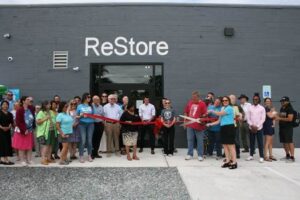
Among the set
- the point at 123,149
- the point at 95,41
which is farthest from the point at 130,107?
the point at 95,41

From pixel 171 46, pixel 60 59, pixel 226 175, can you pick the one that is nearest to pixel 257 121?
pixel 226 175

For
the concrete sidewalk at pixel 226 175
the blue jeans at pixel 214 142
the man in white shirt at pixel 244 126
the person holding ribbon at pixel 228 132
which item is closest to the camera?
the concrete sidewalk at pixel 226 175

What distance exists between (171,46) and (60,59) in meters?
3.81

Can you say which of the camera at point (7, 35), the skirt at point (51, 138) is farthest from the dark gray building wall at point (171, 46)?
the skirt at point (51, 138)

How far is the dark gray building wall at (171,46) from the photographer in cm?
1188

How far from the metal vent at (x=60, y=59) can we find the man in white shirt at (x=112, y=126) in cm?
267

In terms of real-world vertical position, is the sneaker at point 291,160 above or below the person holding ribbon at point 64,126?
below

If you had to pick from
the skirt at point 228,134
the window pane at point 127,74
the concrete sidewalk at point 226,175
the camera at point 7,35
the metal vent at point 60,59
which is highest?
the camera at point 7,35

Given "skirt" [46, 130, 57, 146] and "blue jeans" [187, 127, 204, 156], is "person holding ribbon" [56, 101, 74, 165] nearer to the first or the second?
"skirt" [46, 130, 57, 146]

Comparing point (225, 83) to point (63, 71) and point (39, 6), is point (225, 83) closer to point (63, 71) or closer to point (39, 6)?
point (63, 71)

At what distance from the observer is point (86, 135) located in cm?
934

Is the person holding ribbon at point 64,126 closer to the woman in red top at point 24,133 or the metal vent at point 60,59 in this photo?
the woman in red top at point 24,133

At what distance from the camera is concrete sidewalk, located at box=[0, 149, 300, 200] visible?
20.2 ft

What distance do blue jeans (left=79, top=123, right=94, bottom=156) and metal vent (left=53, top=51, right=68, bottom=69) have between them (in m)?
3.39
